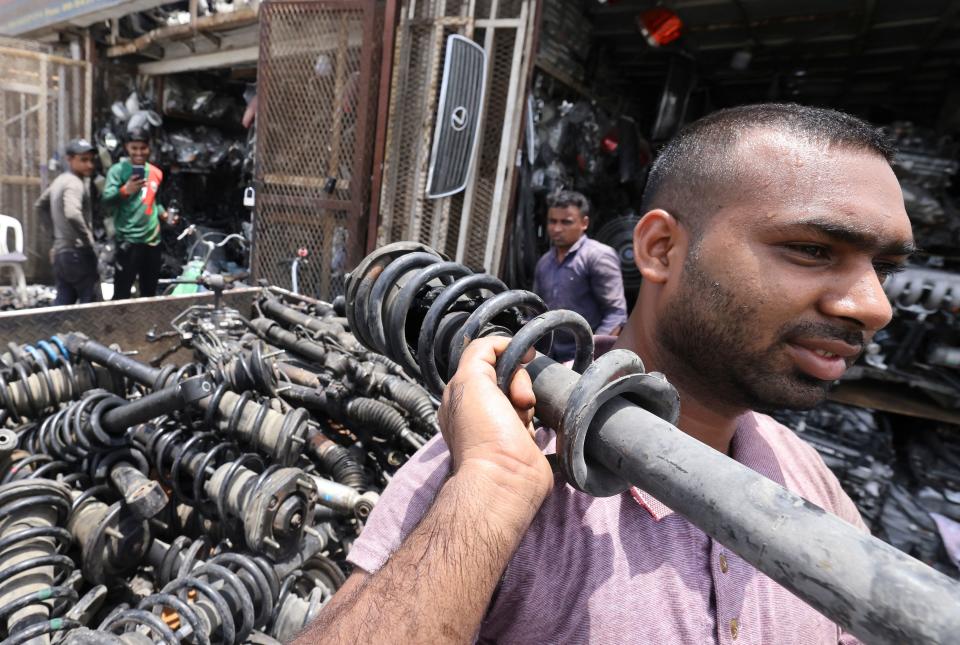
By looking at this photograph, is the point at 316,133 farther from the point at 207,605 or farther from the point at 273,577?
the point at 207,605

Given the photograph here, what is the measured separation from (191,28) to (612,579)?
9.03m

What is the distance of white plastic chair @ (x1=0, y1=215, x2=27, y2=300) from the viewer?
6195 millimetres

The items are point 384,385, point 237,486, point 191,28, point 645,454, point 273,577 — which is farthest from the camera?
point 191,28

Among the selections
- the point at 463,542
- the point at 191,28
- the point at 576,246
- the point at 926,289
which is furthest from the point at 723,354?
the point at 191,28

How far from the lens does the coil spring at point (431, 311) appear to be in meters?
1.03

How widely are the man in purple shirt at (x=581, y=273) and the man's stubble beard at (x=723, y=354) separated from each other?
9.93 feet

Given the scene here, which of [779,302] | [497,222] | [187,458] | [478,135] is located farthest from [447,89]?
[779,302]

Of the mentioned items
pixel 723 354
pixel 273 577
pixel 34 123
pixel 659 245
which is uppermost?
pixel 34 123

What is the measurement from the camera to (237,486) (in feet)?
6.27

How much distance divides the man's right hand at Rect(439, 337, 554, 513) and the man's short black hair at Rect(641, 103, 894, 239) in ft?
2.05

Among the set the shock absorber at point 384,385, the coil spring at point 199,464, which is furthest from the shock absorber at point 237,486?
the shock absorber at point 384,385

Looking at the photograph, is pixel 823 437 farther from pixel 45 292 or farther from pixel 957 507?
pixel 45 292

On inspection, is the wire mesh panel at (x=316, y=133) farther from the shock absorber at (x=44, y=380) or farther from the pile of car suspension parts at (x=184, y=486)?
the shock absorber at (x=44, y=380)

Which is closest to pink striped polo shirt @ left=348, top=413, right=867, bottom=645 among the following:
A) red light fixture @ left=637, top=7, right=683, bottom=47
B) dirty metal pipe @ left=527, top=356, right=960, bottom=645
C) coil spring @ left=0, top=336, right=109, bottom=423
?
dirty metal pipe @ left=527, top=356, right=960, bottom=645
